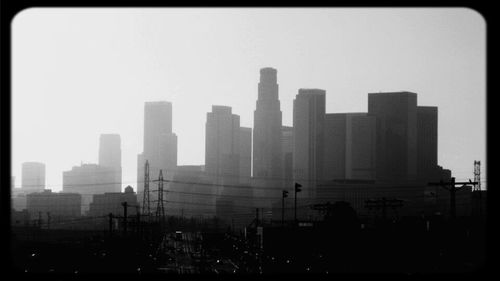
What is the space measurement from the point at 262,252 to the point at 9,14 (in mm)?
64013

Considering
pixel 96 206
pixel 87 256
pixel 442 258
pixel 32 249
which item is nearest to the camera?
pixel 442 258

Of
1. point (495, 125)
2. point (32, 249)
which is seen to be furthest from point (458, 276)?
point (32, 249)

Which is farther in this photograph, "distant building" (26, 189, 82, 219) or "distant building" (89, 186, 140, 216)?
"distant building" (26, 189, 82, 219)

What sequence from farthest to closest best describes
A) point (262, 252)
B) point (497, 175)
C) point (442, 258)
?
point (262, 252)
point (442, 258)
point (497, 175)

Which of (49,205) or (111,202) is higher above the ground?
(111,202)

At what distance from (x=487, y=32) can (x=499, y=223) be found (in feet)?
5.34

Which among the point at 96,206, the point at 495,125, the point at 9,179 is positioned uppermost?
the point at 495,125

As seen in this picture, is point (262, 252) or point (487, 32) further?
point (262, 252)

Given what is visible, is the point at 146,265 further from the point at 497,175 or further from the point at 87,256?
the point at 497,175

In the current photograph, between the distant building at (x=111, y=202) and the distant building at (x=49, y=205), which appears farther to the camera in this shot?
the distant building at (x=49, y=205)

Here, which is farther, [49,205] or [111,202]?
[49,205]
